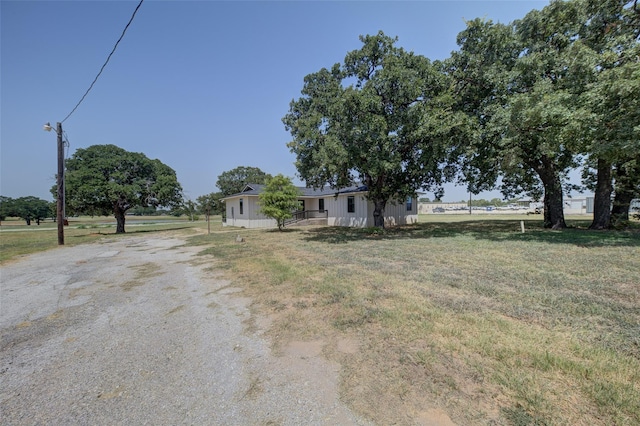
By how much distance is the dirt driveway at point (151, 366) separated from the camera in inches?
79.3

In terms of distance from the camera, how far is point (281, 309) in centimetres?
404

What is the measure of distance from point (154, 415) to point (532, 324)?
3.89 m

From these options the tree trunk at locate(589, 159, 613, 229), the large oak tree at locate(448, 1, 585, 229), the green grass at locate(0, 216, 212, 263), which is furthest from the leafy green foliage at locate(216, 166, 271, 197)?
the tree trunk at locate(589, 159, 613, 229)

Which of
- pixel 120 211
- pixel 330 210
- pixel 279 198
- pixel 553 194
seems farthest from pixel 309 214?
pixel 553 194

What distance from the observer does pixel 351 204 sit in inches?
819

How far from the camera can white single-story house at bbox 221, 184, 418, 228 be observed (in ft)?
65.5

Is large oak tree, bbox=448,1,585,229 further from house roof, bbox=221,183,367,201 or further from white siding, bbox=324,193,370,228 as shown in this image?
house roof, bbox=221,183,367,201

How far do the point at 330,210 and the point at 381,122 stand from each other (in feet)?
43.0

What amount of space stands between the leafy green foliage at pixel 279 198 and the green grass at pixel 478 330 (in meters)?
10.4

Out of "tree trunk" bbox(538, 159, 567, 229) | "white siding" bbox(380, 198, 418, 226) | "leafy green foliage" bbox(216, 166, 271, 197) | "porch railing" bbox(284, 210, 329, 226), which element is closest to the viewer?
"tree trunk" bbox(538, 159, 567, 229)

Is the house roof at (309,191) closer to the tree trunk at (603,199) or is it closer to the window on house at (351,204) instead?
the window on house at (351,204)

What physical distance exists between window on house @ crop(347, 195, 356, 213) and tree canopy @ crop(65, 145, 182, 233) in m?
13.1

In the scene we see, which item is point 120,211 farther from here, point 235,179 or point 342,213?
point 235,179

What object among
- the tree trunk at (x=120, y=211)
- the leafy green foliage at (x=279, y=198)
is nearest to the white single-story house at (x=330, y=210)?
the leafy green foliage at (x=279, y=198)
